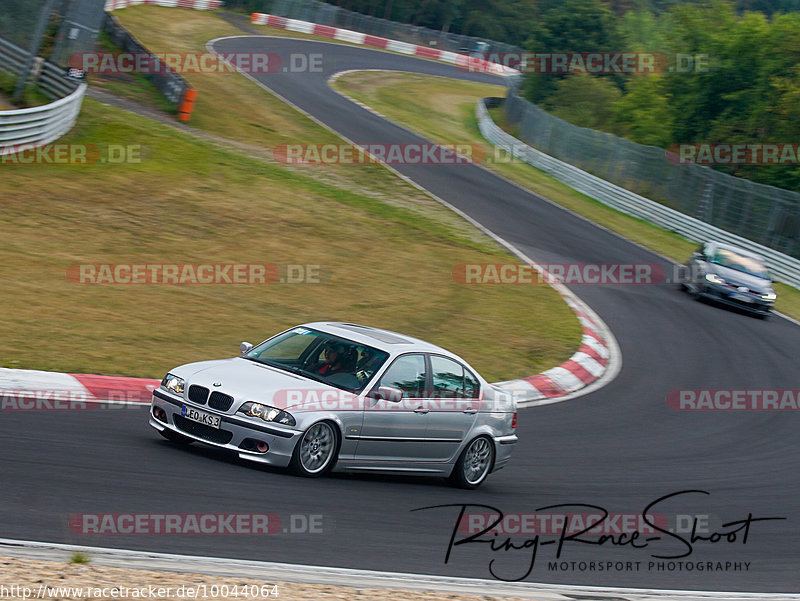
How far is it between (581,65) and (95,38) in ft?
116

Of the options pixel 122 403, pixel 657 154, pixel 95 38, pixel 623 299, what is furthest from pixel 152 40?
pixel 122 403

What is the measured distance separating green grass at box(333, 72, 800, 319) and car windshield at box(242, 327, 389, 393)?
60.8ft

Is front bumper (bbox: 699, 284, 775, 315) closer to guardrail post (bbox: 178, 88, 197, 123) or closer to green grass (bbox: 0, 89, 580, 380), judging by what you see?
green grass (bbox: 0, 89, 580, 380)

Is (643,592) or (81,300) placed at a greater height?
(643,592)

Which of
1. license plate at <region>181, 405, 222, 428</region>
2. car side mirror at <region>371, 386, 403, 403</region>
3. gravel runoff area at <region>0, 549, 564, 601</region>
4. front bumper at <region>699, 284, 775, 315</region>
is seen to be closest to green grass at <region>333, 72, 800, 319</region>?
front bumper at <region>699, 284, 775, 315</region>

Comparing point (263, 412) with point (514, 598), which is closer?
point (514, 598)

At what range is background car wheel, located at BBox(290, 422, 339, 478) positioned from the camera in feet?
27.3

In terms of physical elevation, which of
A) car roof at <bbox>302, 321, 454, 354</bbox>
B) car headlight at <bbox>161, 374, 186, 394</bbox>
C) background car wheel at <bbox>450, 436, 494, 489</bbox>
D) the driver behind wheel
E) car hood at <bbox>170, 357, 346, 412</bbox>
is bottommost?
background car wheel at <bbox>450, 436, 494, 489</bbox>

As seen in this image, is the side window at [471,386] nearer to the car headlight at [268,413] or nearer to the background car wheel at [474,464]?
the background car wheel at [474,464]

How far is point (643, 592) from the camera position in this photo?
7.30 meters

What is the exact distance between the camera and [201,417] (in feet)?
27.5

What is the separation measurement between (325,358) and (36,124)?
682 inches

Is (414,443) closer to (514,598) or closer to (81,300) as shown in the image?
(514,598)

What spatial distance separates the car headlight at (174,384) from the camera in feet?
28.3
